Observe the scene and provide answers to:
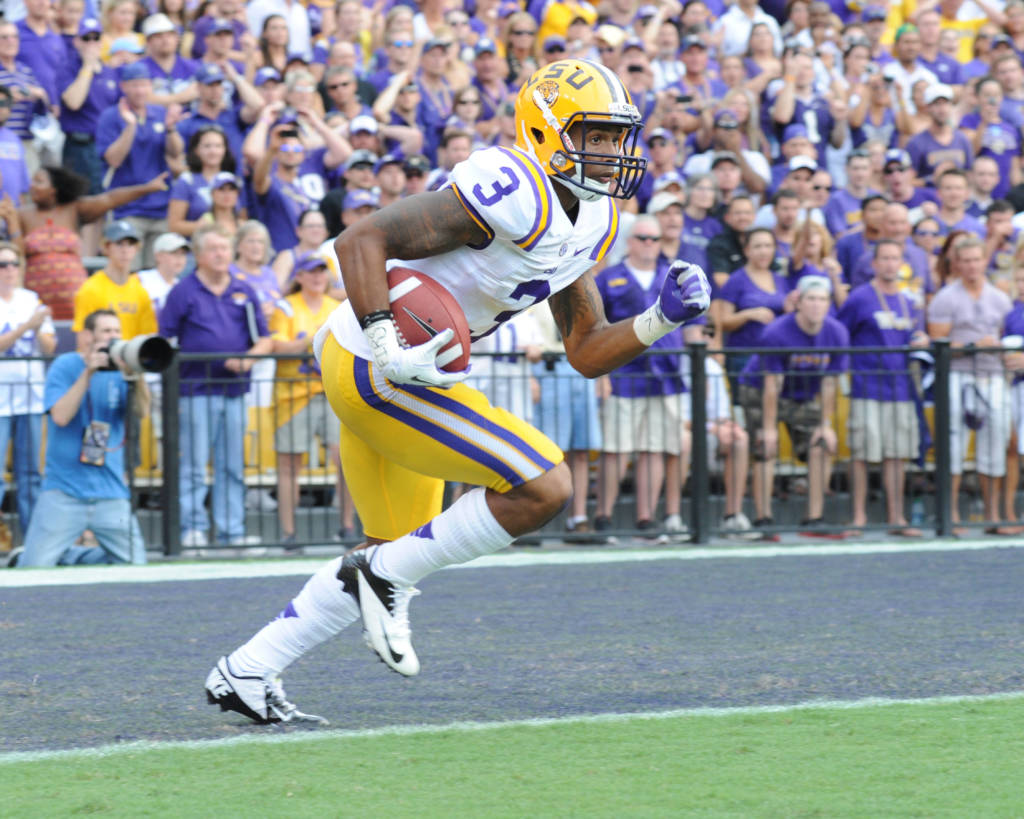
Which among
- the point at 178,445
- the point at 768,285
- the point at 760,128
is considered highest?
the point at 760,128

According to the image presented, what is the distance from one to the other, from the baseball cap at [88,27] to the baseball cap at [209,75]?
2.73 ft

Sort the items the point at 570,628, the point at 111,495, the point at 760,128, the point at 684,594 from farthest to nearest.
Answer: the point at 760,128
the point at 111,495
the point at 684,594
the point at 570,628

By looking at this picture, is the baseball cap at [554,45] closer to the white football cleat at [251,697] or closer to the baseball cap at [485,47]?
the baseball cap at [485,47]

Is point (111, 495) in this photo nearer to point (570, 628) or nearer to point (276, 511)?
point (276, 511)

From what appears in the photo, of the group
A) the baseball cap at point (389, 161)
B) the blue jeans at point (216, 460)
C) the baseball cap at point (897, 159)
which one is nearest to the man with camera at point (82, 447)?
the blue jeans at point (216, 460)

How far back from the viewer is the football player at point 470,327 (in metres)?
4.34

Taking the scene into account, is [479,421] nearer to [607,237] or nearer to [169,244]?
[607,237]

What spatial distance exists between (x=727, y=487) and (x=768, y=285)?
5.10 feet

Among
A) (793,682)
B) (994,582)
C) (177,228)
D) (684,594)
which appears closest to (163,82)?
(177,228)

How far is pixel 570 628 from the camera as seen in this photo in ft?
21.7

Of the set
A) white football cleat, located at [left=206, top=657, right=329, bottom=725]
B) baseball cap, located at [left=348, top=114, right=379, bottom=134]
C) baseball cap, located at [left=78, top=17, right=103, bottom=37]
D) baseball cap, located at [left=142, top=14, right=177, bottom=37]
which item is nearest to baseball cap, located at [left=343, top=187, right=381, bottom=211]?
baseball cap, located at [left=348, top=114, right=379, bottom=134]

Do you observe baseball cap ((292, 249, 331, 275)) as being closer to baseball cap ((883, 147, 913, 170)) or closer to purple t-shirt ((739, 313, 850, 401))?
purple t-shirt ((739, 313, 850, 401))

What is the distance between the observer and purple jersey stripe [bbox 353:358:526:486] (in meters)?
4.46

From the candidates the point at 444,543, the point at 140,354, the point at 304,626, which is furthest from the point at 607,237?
the point at 140,354
